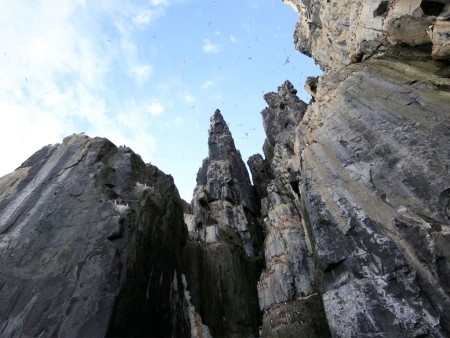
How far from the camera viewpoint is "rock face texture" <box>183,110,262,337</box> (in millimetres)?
23266

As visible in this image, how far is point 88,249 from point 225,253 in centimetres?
1621

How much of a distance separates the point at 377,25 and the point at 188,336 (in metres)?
22.7

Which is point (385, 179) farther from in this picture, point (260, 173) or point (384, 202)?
point (260, 173)

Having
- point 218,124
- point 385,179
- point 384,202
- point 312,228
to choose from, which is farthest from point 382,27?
point 218,124

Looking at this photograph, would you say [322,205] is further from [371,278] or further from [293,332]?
[293,332]

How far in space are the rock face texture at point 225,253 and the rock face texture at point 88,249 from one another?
5.13m

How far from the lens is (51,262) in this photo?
13469 millimetres

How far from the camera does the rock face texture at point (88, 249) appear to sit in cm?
1179

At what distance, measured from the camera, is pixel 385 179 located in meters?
14.8

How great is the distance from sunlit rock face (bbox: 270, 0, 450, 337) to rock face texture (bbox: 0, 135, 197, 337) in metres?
7.75

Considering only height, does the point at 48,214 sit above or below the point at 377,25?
below

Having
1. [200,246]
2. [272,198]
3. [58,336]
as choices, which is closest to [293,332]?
[200,246]

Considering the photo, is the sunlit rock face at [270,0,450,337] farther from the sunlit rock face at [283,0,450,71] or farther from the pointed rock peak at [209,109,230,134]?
the pointed rock peak at [209,109,230,134]

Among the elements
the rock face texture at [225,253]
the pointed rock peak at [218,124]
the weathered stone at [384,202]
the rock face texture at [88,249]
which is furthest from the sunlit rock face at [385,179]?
the pointed rock peak at [218,124]
